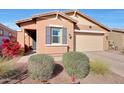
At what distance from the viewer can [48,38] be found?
12438 mm

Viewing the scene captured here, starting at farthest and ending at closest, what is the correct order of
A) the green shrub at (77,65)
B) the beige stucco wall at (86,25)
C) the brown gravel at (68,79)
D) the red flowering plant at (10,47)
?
1. the beige stucco wall at (86,25)
2. the red flowering plant at (10,47)
3. the green shrub at (77,65)
4. the brown gravel at (68,79)

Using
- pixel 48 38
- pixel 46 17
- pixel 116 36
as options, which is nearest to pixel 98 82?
pixel 48 38

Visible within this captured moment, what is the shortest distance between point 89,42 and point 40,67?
6014mm

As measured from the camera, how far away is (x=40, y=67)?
24.6 ft

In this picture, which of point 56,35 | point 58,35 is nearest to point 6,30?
point 56,35

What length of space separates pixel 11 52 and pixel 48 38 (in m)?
2.82

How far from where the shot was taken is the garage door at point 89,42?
12.3 m

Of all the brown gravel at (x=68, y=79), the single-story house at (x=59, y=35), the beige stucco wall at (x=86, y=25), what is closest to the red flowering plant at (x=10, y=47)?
the single-story house at (x=59, y=35)

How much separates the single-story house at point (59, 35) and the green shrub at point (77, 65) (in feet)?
12.4

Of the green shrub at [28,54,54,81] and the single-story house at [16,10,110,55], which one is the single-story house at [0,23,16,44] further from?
the green shrub at [28,54,54,81]

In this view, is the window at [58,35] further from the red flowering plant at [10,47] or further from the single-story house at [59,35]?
the red flowering plant at [10,47]

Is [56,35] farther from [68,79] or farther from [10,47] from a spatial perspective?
[68,79]

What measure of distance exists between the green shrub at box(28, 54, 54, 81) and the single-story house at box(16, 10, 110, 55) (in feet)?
14.9
